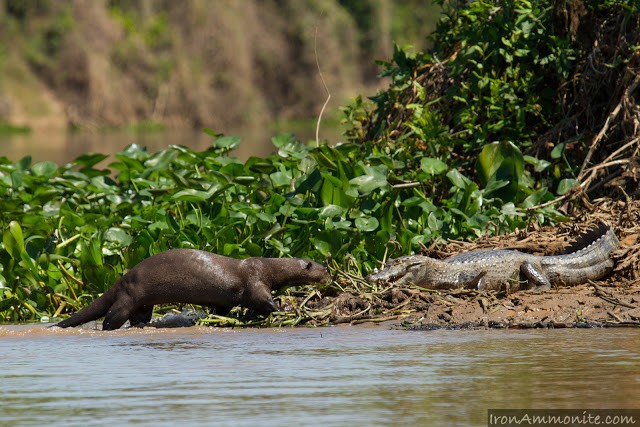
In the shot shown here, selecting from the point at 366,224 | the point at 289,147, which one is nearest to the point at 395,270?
the point at 366,224

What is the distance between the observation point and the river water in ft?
14.0

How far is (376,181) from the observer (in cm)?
829

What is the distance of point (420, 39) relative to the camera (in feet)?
175

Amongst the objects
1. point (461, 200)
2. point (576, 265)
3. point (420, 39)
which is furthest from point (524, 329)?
point (420, 39)

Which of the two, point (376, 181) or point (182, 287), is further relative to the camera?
point (376, 181)

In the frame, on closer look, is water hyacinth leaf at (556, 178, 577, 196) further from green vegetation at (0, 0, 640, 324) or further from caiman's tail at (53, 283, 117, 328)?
caiman's tail at (53, 283, 117, 328)

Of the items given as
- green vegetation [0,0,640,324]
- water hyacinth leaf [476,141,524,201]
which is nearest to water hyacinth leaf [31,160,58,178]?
green vegetation [0,0,640,324]

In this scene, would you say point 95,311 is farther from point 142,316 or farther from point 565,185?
point 565,185

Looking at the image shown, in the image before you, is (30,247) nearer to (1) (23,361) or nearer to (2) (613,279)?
(1) (23,361)

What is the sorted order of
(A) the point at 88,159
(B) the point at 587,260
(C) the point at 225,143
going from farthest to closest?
(C) the point at 225,143 < (A) the point at 88,159 < (B) the point at 587,260

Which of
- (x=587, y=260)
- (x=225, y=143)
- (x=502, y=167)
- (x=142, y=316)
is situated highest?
(x=225, y=143)

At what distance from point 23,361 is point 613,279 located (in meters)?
3.93

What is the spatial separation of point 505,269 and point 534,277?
0.64 ft

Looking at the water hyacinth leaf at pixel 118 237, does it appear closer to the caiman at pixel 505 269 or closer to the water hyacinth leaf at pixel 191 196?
the water hyacinth leaf at pixel 191 196
